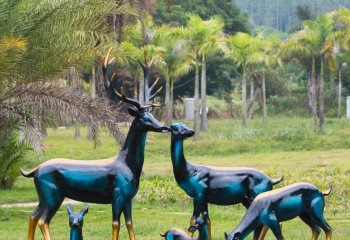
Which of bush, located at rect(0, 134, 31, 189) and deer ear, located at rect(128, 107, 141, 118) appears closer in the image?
deer ear, located at rect(128, 107, 141, 118)

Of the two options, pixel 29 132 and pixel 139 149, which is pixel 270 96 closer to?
pixel 29 132

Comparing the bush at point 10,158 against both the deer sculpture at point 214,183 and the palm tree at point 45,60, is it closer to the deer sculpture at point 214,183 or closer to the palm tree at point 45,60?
the palm tree at point 45,60

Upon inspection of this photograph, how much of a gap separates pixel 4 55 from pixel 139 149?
5391mm

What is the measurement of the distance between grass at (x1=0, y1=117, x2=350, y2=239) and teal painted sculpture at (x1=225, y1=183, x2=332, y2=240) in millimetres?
2628

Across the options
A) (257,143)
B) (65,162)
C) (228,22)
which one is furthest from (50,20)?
(228,22)

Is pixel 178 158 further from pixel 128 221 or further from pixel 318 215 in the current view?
pixel 318 215

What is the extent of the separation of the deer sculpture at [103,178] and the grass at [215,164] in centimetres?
303

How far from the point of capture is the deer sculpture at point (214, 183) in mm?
10250

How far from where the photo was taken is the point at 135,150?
32.8ft

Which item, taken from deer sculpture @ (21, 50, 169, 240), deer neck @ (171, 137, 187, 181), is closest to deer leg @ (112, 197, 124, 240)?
deer sculpture @ (21, 50, 169, 240)

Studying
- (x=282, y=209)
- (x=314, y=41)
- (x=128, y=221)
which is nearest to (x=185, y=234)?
(x=128, y=221)

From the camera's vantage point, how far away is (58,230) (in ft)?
46.5

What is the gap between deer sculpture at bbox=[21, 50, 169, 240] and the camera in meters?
9.86

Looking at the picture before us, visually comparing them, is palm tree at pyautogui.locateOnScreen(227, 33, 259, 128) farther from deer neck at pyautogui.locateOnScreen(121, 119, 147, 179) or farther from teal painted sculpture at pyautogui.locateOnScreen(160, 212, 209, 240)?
teal painted sculpture at pyautogui.locateOnScreen(160, 212, 209, 240)
